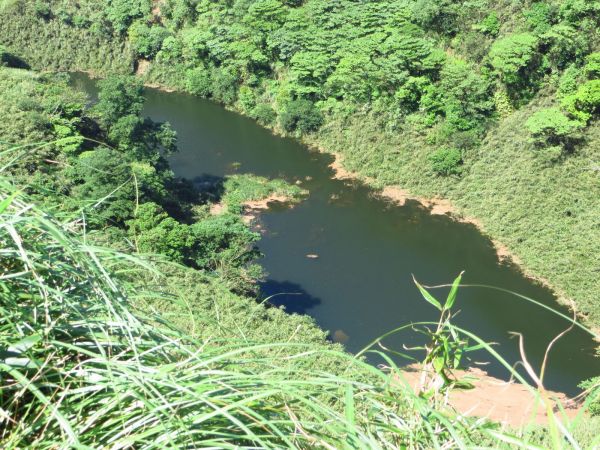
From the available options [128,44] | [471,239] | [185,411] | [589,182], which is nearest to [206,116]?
[128,44]

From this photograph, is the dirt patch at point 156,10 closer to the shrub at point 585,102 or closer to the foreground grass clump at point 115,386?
the shrub at point 585,102

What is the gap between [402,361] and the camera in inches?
361

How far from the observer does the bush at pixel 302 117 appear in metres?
16.0

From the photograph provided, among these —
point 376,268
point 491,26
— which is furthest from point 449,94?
point 376,268

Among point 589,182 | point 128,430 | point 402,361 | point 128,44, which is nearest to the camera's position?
point 128,430

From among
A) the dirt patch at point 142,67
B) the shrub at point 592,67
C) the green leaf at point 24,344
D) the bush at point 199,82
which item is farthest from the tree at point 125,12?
the green leaf at point 24,344

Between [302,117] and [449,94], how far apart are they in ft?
13.8

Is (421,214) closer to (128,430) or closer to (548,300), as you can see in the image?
(548,300)

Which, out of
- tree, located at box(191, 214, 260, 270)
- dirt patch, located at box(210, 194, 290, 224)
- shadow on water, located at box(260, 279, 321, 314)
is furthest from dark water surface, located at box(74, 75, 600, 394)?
tree, located at box(191, 214, 260, 270)

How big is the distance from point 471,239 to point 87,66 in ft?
57.6

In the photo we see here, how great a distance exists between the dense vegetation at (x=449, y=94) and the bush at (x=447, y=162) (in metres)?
0.03

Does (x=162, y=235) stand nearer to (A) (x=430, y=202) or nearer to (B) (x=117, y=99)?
(B) (x=117, y=99)

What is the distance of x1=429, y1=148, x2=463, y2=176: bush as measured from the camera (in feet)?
43.0

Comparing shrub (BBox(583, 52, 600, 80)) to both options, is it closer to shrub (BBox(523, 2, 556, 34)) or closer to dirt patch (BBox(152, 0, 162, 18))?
shrub (BBox(523, 2, 556, 34))
